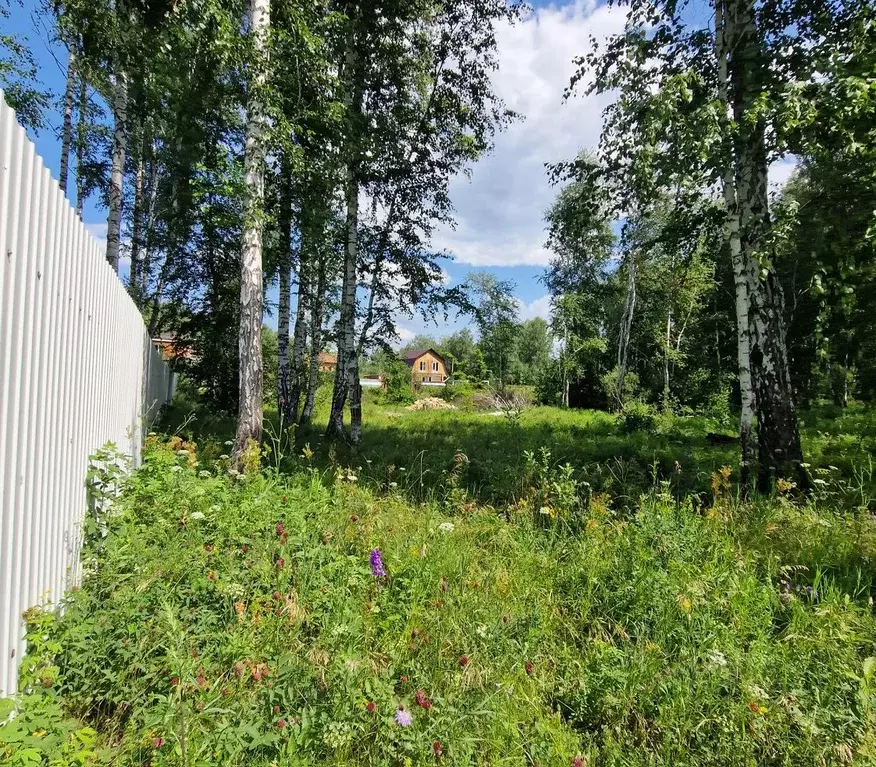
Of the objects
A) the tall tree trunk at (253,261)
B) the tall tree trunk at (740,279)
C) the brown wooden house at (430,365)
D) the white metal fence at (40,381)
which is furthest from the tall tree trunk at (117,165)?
the brown wooden house at (430,365)

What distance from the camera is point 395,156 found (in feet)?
31.6

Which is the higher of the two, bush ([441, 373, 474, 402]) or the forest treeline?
the forest treeline

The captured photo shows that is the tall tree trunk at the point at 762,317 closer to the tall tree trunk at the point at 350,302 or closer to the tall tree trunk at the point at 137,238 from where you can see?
the tall tree trunk at the point at 350,302

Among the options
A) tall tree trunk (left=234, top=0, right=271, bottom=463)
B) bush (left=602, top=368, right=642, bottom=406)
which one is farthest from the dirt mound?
tall tree trunk (left=234, top=0, right=271, bottom=463)

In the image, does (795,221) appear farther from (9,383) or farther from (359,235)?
(359,235)

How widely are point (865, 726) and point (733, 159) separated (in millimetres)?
5354

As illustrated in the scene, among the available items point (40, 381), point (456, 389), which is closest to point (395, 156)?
point (40, 381)

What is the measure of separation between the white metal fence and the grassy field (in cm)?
28

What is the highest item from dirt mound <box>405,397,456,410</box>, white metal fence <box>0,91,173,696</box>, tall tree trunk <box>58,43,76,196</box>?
tall tree trunk <box>58,43,76,196</box>

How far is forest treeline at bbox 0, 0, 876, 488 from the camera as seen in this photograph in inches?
183

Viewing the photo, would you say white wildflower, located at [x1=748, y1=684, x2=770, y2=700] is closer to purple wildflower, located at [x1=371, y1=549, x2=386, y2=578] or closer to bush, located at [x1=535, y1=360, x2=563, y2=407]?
purple wildflower, located at [x1=371, y1=549, x2=386, y2=578]

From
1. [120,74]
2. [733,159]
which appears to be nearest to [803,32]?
[733,159]

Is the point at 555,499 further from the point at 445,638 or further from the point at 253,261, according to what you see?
the point at 253,261

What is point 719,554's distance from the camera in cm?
348
